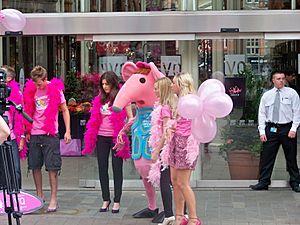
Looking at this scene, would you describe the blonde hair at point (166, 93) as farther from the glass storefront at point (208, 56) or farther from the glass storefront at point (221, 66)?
the glass storefront at point (221, 66)

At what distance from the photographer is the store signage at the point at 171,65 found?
9.52 meters

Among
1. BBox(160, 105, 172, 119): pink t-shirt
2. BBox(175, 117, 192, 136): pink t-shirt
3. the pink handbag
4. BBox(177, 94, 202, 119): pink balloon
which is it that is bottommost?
the pink handbag

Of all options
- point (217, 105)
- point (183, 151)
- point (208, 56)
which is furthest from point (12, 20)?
point (217, 105)

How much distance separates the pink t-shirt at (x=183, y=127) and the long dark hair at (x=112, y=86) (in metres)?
1.41

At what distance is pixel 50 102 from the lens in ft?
27.0

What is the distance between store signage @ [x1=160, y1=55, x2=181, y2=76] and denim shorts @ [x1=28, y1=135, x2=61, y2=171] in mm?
2142

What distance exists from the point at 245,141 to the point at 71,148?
398 cm

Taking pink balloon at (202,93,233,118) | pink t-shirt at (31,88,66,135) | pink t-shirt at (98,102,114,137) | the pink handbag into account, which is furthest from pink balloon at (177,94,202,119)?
the pink handbag

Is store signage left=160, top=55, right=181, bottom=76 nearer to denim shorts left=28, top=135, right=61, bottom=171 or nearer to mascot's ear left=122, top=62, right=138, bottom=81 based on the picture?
mascot's ear left=122, top=62, right=138, bottom=81

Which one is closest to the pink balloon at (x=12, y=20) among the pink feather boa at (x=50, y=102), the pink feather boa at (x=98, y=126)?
the pink feather boa at (x=50, y=102)

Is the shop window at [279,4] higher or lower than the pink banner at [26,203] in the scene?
higher

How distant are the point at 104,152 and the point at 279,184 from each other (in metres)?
2.89

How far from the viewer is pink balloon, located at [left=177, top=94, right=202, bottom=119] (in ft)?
21.1

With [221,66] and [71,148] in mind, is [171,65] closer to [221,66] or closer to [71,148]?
[221,66]
